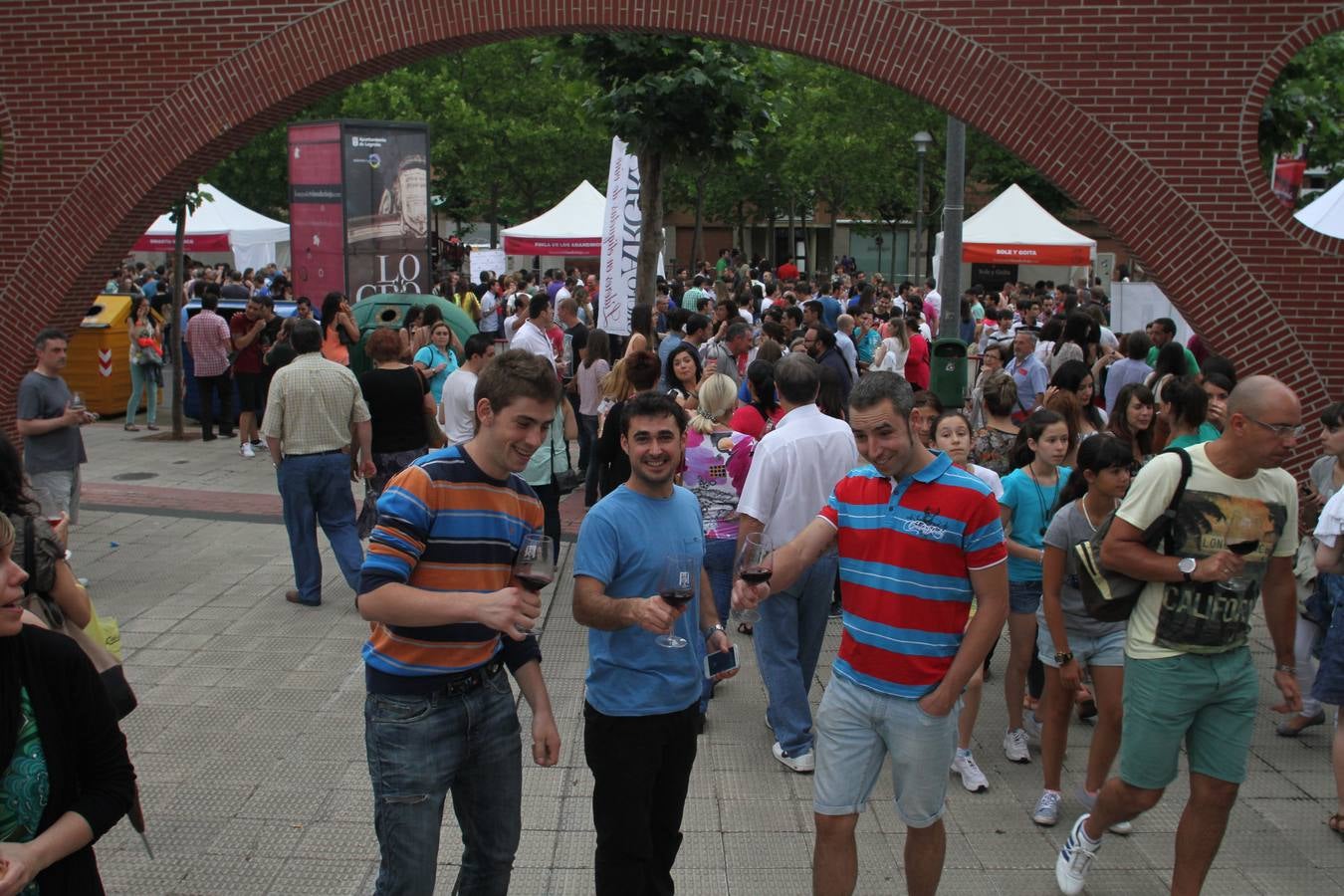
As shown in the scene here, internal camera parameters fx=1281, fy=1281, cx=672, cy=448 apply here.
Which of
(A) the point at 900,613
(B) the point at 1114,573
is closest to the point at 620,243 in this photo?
(B) the point at 1114,573

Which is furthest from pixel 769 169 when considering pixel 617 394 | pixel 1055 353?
pixel 617 394

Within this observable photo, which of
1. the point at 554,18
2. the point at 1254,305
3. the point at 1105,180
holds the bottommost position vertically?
the point at 1254,305

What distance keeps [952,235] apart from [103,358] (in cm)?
1128

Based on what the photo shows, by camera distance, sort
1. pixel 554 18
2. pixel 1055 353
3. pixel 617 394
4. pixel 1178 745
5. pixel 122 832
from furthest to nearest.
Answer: pixel 1055 353
pixel 554 18
pixel 617 394
pixel 122 832
pixel 1178 745

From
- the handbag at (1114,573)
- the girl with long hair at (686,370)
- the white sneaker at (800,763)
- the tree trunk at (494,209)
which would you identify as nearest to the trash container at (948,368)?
the girl with long hair at (686,370)

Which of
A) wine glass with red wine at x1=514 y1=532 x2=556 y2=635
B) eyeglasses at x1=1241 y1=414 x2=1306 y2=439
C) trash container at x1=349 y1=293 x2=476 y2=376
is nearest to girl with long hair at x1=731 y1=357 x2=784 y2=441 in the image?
eyeglasses at x1=1241 y1=414 x2=1306 y2=439

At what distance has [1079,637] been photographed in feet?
17.9

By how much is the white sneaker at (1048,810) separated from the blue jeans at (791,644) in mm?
1112

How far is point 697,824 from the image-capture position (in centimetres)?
548

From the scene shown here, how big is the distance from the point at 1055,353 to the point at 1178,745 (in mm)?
8470

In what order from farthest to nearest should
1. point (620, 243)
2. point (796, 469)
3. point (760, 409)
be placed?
point (620, 243)
point (760, 409)
point (796, 469)

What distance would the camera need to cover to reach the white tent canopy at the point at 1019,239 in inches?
940

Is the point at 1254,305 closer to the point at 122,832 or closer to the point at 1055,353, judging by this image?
the point at 1055,353

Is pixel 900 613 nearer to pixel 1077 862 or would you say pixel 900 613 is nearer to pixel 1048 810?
pixel 1077 862
